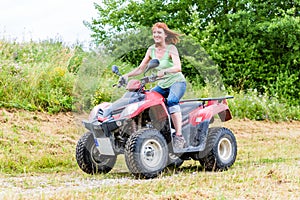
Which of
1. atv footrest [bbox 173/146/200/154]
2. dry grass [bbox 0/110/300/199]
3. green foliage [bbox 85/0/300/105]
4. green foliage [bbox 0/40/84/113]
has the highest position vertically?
green foliage [bbox 85/0/300/105]

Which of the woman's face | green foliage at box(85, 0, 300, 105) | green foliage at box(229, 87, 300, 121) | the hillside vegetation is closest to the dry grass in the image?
the hillside vegetation

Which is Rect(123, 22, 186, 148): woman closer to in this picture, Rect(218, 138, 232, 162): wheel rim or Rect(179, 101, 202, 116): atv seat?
Rect(179, 101, 202, 116): atv seat

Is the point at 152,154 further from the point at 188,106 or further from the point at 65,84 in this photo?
the point at 65,84

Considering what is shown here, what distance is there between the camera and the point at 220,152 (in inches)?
272

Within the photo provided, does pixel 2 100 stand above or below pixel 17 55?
below

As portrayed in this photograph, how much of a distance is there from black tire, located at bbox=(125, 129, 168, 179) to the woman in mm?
283

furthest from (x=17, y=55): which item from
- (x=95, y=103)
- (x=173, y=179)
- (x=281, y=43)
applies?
(x=281, y=43)

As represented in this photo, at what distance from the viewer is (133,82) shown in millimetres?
6055

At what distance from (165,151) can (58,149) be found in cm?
278

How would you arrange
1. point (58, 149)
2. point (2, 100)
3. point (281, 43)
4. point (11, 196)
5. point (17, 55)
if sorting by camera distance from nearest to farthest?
point (11, 196) → point (58, 149) → point (2, 100) → point (17, 55) → point (281, 43)

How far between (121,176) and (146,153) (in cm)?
61

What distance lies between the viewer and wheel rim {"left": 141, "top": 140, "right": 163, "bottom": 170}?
231 inches

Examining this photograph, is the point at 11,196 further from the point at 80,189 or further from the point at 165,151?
the point at 165,151

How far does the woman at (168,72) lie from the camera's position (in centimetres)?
610
